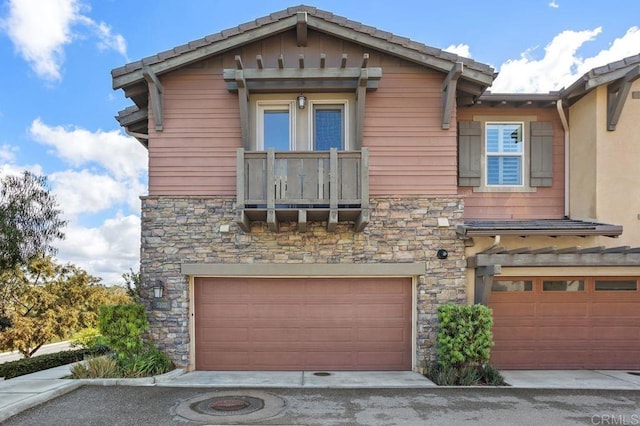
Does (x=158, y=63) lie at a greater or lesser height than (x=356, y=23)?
lesser

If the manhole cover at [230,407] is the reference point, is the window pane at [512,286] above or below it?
above

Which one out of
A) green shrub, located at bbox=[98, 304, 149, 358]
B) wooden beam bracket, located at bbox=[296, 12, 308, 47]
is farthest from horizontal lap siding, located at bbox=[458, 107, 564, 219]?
green shrub, located at bbox=[98, 304, 149, 358]

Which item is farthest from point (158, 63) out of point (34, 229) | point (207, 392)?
point (34, 229)

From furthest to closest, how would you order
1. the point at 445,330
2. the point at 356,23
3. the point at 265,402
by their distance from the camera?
1. the point at 356,23
2. the point at 445,330
3. the point at 265,402

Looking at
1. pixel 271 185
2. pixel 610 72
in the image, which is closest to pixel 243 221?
pixel 271 185

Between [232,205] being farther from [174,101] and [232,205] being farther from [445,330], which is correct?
[445,330]

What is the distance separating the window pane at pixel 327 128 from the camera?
8742 millimetres

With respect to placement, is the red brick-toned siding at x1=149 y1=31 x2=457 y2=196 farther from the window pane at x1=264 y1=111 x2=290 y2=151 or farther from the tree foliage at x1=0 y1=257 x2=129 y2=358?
the tree foliage at x1=0 y1=257 x2=129 y2=358

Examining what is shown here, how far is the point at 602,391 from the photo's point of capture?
723 centimetres

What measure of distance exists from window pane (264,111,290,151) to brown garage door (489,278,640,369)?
5.38 meters

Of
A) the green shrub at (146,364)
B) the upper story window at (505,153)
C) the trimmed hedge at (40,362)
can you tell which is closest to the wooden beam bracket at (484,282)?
the upper story window at (505,153)

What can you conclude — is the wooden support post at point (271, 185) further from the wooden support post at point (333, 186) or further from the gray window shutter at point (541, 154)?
the gray window shutter at point (541, 154)

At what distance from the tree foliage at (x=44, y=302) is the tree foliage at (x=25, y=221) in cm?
111

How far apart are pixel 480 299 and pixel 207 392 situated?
212 inches
